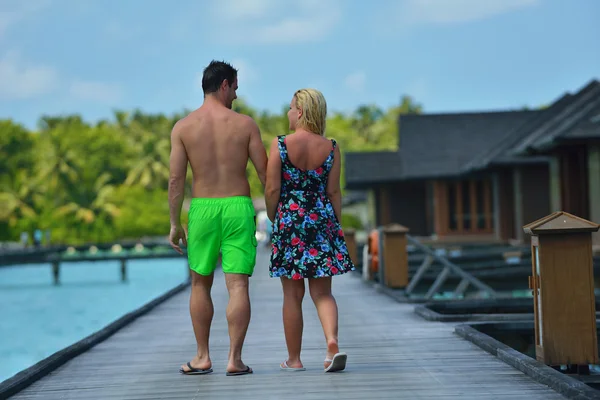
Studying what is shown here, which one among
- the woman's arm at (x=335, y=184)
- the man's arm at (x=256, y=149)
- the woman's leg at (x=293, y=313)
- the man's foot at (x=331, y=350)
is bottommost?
the man's foot at (x=331, y=350)

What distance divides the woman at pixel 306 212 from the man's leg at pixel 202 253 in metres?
0.35

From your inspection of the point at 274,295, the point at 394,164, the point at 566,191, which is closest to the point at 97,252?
the point at 394,164

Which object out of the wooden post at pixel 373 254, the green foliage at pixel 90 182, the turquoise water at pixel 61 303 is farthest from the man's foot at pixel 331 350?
the green foliage at pixel 90 182

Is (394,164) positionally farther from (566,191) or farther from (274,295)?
(274,295)

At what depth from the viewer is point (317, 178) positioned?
603 cm

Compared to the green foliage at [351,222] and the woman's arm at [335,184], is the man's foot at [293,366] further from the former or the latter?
the green foliage at [351,222]

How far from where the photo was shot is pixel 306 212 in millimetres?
6023

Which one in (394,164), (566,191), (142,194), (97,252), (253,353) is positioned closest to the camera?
(253,353)

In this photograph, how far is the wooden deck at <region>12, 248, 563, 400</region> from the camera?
17.5ft

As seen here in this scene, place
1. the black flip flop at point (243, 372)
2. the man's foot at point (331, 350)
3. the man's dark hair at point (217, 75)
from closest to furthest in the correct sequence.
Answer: the man's foot at point (331, 350), the black flip flop at point (243, 372), the man's dark hair at point (217, 75)

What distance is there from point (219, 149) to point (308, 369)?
1.47 meters

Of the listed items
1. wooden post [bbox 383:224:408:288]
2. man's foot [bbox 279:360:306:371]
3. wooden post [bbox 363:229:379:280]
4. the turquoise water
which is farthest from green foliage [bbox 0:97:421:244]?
man's foot [bbox 279:360:306:371]

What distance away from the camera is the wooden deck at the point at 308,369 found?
17.5 ft

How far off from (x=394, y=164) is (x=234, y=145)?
106 ft
